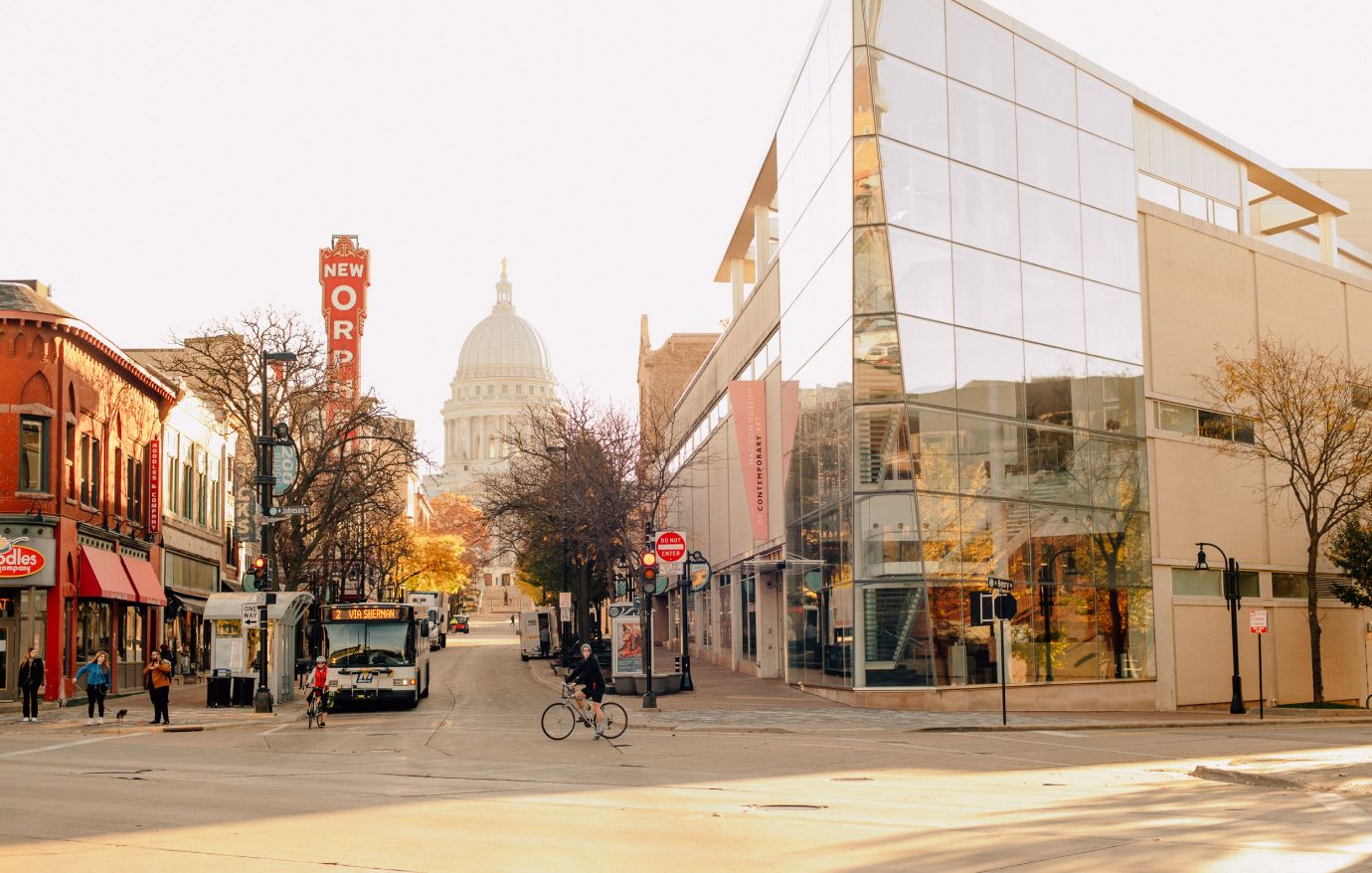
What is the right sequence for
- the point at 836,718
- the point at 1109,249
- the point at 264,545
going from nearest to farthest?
the point at 836,718
the point at 264,545
the point at 1109,249

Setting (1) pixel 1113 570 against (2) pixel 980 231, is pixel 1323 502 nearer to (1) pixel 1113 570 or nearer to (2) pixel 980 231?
(1) pixel 1113 570

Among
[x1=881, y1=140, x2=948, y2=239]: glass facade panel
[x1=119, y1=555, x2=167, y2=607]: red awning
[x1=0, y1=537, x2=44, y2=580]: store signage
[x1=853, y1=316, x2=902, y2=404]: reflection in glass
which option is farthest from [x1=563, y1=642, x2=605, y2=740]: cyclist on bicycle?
[x1=119, y1=555, x2=167, y2=607]: red awning

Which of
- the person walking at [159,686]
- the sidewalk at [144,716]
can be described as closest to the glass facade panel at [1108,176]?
the sidewalk at [144,716]

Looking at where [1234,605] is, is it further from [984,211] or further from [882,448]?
[984,211]

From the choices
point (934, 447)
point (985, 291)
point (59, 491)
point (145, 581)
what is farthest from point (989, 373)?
point (145, 581)

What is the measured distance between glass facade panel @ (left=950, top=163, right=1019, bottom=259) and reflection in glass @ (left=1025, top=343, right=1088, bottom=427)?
2818mm

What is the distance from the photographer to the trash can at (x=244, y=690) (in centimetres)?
3806

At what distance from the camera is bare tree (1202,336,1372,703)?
127 ft

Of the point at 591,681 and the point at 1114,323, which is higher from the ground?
the point at 1114,323

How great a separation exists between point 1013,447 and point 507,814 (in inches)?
903

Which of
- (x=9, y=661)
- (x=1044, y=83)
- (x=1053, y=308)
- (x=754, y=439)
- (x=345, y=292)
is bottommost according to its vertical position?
(x=9, y=661)

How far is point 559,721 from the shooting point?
25.7 m

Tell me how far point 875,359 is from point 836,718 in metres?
8.66

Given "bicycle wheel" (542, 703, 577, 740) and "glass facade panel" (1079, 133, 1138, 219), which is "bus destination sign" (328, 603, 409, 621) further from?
"glass facade panel" (1079, 133, 1138, 219)
